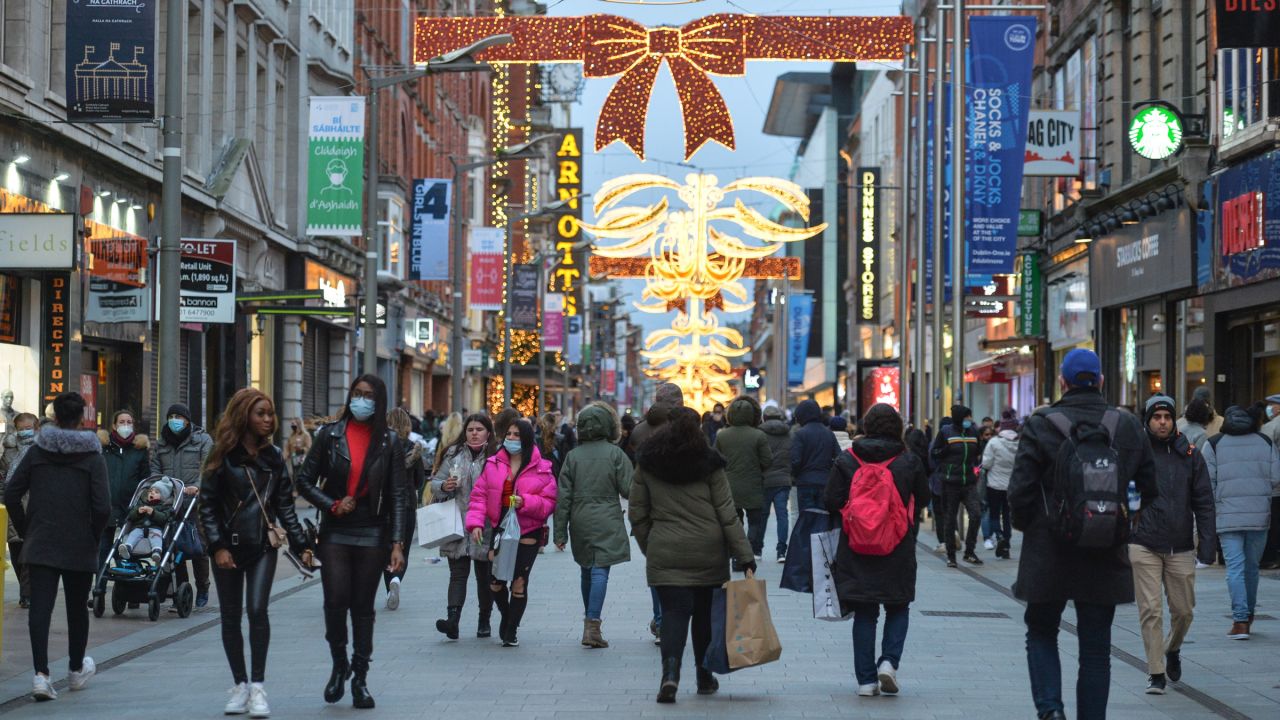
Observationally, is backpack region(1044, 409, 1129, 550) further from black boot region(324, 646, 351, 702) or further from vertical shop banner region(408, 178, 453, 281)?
vertical shop banner region(408, 178, 453, 281)

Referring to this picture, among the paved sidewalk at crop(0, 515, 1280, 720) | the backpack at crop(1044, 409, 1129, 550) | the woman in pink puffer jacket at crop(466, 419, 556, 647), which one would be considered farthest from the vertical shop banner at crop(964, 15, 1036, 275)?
the backpack at crop(1044, 409, 1129, 550)

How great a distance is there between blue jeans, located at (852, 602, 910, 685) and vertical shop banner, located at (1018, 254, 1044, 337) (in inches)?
1219

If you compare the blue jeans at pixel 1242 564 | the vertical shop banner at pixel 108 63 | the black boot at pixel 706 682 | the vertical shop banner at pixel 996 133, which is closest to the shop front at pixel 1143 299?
the vertical shop banner at pixel 996 133

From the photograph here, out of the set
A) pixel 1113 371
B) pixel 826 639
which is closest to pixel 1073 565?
pixel 826 639

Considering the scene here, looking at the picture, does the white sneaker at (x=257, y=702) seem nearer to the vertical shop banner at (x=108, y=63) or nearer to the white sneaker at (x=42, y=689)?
the white sneaker at (x=42, y=689)

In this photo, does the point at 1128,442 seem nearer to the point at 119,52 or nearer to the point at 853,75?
the point at 119,52

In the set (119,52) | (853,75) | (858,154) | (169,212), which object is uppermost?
(853,75)

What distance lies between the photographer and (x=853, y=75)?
10669 centimetres

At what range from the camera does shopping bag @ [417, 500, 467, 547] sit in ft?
44.3

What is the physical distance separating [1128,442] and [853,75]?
100.0 meters

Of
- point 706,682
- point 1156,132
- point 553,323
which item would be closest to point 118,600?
point 706,682

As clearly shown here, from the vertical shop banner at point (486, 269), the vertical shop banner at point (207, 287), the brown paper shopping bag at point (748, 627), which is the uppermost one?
the vertical shop banner at point (486, 269)

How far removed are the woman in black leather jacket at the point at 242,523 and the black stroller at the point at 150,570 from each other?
497 cm

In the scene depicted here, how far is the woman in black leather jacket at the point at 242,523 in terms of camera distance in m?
9.82
